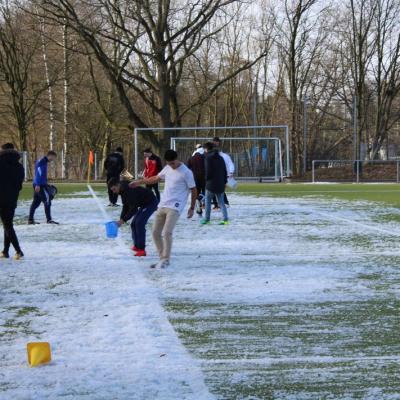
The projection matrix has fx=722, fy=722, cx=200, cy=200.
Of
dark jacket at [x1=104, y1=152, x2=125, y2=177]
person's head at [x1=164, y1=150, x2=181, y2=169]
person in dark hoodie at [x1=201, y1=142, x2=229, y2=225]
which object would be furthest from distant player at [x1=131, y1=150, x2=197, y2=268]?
dark jacket at [x1=104, y1=152, x2=125, y2=177]

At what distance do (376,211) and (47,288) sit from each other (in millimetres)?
12890

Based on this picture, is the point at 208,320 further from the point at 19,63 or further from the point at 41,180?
the point at 19,63

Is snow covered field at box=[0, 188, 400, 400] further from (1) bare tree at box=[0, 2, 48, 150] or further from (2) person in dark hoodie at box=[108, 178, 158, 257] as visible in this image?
(1) bare tree at box=[0, 2, 48, 150]

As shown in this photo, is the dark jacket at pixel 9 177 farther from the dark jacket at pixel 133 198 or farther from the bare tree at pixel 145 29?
the bare tree at pixel 145 29

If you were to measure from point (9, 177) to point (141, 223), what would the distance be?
203 centimetres

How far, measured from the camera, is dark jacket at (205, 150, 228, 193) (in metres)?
15.2

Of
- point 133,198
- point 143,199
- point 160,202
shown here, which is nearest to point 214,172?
point 143,199

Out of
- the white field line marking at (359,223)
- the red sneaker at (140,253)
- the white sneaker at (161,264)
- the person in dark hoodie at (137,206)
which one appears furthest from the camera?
the white field line marking at (359,223)

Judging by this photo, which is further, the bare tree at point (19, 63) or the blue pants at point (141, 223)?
the bare tree at point (19, 63)

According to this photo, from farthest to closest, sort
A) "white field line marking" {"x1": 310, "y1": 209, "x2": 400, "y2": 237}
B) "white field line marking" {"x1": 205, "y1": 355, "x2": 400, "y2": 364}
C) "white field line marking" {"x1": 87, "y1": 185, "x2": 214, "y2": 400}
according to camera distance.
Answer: "white field line marking" {"x1": 310, "y1": 209, "x2": 400, "y2": 237} < "white field line marking" {"x1": 205, "y1": 355, "x2": 400, "y2": 364} < "white field line marking" {"x1": 87, "y1": 185, "x2": 214, "y2": 400}

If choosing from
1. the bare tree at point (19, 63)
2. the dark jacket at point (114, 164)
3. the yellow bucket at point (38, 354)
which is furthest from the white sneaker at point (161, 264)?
the bare tree at point (19, 63)

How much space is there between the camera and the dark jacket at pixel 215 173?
597 inches

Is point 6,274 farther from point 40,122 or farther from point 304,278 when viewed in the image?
point 40,122

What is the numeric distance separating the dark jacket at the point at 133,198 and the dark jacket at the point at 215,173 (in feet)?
14.9
